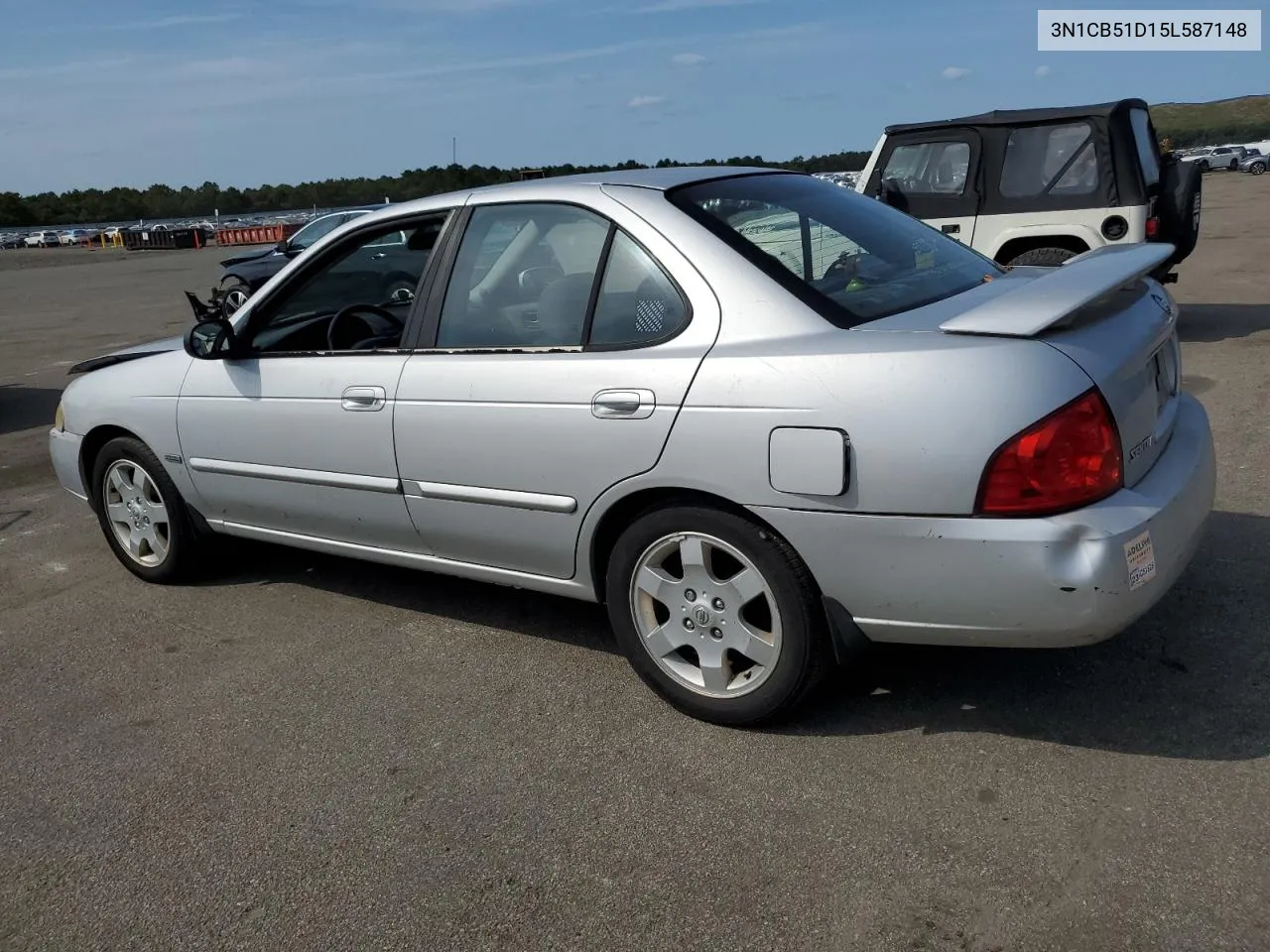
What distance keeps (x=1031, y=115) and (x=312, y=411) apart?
7512mm

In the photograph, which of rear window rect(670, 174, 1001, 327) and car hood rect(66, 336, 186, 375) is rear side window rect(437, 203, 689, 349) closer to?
rear window rect(670, 174, 1001, 327)

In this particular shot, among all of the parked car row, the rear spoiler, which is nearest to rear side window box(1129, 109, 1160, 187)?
the rear spoiler

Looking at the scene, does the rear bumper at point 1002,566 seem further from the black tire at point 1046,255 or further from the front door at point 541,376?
the black tire at point 1046,255

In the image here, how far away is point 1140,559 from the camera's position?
2.84 meters

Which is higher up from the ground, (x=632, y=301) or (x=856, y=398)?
(x=632, y=301)

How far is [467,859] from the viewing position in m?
2.85

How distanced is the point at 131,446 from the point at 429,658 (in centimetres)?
182

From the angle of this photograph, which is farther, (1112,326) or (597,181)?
(597,181)

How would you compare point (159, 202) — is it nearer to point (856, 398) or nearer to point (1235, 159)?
point (1235, 159)

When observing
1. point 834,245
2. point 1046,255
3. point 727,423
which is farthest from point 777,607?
point 1046,255

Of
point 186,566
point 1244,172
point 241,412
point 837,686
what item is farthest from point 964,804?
point 1244,172

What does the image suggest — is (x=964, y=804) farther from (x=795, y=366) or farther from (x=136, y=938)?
(x=136, y=938)

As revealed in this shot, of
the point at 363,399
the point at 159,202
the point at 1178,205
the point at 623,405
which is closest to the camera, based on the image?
the point at 623,405

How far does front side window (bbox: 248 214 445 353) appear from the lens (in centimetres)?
415
